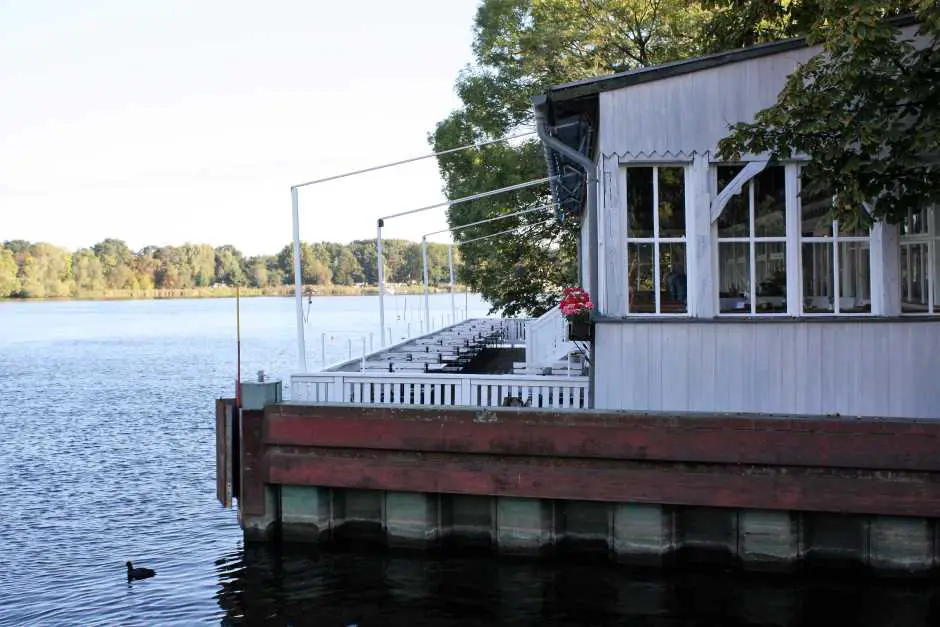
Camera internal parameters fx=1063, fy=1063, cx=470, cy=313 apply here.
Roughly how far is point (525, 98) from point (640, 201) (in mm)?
20628

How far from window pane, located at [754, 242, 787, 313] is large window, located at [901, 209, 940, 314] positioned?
136 cm

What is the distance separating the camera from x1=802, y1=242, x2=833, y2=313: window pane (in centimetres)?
1228

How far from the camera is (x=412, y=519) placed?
41.1 feet

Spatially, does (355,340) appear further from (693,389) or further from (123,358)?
(693,389)

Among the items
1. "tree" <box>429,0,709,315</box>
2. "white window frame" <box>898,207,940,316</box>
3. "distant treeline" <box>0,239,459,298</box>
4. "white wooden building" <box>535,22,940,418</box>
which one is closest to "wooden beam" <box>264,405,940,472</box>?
"white wooden building" <box>535,22,940,418</box>

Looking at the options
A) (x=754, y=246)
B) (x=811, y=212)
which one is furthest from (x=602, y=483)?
(x=811, y=212)

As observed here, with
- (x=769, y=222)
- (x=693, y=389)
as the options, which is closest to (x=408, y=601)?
(x=693, y=389)

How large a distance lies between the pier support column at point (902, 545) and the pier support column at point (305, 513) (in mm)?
6237

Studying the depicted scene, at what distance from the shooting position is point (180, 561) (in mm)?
14719

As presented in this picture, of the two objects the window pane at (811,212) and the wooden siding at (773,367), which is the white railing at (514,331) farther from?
the window pane at (811,212)

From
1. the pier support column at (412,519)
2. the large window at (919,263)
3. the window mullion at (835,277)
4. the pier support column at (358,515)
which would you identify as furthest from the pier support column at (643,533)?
the large window at (919,263)

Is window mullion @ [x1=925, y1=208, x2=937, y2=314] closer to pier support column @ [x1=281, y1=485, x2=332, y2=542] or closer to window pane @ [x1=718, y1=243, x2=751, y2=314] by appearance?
window pane @ [x1=718, y1=243, x2=751, y2=314]

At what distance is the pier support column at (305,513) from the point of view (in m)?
12.9

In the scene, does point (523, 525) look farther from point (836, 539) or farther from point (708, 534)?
point (836, 539)
